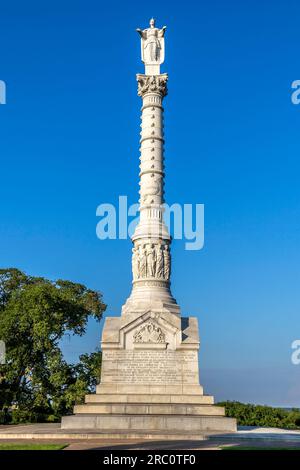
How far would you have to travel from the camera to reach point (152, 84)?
Answer: 28.1 meters

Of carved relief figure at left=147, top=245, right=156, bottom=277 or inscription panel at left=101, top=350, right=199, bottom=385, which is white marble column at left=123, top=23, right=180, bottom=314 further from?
inscription panel at left=101, top=350, right=199, bottom=385

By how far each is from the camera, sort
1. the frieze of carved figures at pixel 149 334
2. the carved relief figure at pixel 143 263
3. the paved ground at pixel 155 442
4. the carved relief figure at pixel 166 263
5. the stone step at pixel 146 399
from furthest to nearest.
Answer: the carved relief figure at pixel 166 263 < the carved relief figure at pixel 143 263 < the frieze of carved figures at pixel 149 334 < the stone step at pixel 146 399 < the paved ground at pixel 155 442

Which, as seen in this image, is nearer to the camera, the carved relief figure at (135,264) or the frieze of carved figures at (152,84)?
the carved relief figure at (135,264)

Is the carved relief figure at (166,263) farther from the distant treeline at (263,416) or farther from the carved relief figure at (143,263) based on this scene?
the distant treeline at (263,416)

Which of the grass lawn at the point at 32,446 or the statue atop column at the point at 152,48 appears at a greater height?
the statue atop column at the point at 152,48

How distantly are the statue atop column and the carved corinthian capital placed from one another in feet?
2.43

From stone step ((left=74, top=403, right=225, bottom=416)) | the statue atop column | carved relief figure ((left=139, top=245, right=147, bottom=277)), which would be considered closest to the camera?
stone step ((left=74, top=403, right=225, bottom=416))

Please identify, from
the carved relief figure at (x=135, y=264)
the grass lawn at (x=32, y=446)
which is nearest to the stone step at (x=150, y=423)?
the grass lawn at (x=32, y=446)

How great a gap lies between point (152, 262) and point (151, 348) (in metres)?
4.45

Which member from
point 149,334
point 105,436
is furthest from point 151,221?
point 105,436

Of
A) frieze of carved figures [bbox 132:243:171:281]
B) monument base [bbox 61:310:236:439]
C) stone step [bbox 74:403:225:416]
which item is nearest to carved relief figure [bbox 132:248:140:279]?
frieze of carved figures [bbox 132:243:171:281]

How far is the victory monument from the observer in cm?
1912

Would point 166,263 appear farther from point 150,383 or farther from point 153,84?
point 153,84

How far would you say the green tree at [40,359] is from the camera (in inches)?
1121
